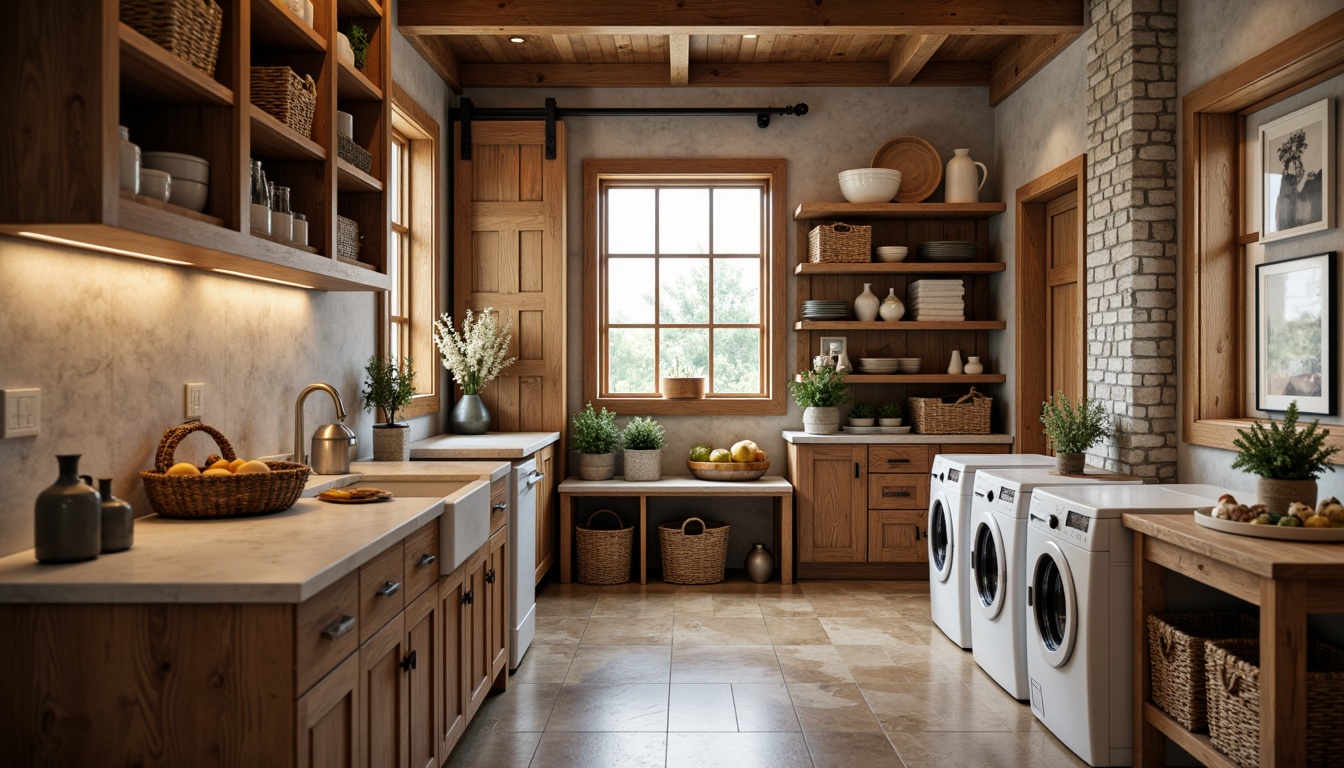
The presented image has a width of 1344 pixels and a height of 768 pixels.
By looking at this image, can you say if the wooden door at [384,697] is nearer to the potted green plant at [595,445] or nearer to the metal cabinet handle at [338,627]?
the metal cabinet handle at [338,627]

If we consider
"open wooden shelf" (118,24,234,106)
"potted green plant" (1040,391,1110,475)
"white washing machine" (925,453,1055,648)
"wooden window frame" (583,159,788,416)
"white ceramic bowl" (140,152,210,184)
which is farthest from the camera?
"wooden window frame" (583,159,788,416)

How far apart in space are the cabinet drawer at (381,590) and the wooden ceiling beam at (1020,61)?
13.9ft

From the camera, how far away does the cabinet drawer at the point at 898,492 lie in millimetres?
5559

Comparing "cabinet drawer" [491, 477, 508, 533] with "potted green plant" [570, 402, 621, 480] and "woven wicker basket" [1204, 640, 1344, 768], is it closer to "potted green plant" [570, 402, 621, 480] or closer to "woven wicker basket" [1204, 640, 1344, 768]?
"potted green plant" [570, 402, 621, 480]

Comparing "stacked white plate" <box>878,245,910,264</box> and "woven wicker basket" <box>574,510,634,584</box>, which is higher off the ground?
"stacked white plate" <box>878,245,910,264</box>

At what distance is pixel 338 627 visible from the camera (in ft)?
6.21

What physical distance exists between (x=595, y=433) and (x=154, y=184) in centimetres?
380

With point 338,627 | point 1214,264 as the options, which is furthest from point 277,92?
point 1214,264

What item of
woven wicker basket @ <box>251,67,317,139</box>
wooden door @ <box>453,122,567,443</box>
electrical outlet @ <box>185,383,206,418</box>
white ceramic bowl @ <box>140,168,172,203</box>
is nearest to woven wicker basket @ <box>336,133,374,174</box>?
woven wicker basket @ <box>251,67,317,139</box>

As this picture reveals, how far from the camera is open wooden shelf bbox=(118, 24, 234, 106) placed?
1839mm

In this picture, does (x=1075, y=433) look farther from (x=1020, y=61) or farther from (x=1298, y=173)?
(x=1020, y=61)

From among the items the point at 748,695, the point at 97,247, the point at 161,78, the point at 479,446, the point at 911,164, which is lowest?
the point at 748,695

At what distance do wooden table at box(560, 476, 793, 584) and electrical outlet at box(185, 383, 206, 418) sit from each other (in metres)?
2.86

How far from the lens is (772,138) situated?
236 inches
